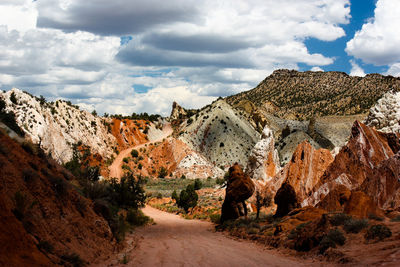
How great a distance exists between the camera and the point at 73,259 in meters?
9.62

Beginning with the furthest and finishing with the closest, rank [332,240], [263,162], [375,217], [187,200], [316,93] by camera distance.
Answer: [316,93] → [263,162] → [187,200] → [375,217] → [332,240]

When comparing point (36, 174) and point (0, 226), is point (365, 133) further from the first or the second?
point (0, 226)

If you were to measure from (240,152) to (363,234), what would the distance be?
7359 cm

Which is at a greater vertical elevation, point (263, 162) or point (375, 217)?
point (263, 162)

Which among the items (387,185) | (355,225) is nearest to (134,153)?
(387,185)

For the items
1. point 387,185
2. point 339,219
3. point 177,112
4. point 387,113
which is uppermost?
point 177,112

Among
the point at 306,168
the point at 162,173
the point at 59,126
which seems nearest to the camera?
the point at 306,168

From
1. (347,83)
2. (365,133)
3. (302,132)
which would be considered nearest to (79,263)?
(365,133)

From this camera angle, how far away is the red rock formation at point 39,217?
8.18 metres

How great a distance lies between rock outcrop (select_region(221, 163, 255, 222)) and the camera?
25.1 metres

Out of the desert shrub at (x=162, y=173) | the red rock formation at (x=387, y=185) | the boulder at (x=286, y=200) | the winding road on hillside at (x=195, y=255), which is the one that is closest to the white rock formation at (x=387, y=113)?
the boulder at (x=286, y=200)

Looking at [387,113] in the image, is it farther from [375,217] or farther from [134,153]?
[134,153]

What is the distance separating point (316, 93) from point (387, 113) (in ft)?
Result: 382

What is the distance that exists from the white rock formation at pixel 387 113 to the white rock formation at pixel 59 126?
2881cm
